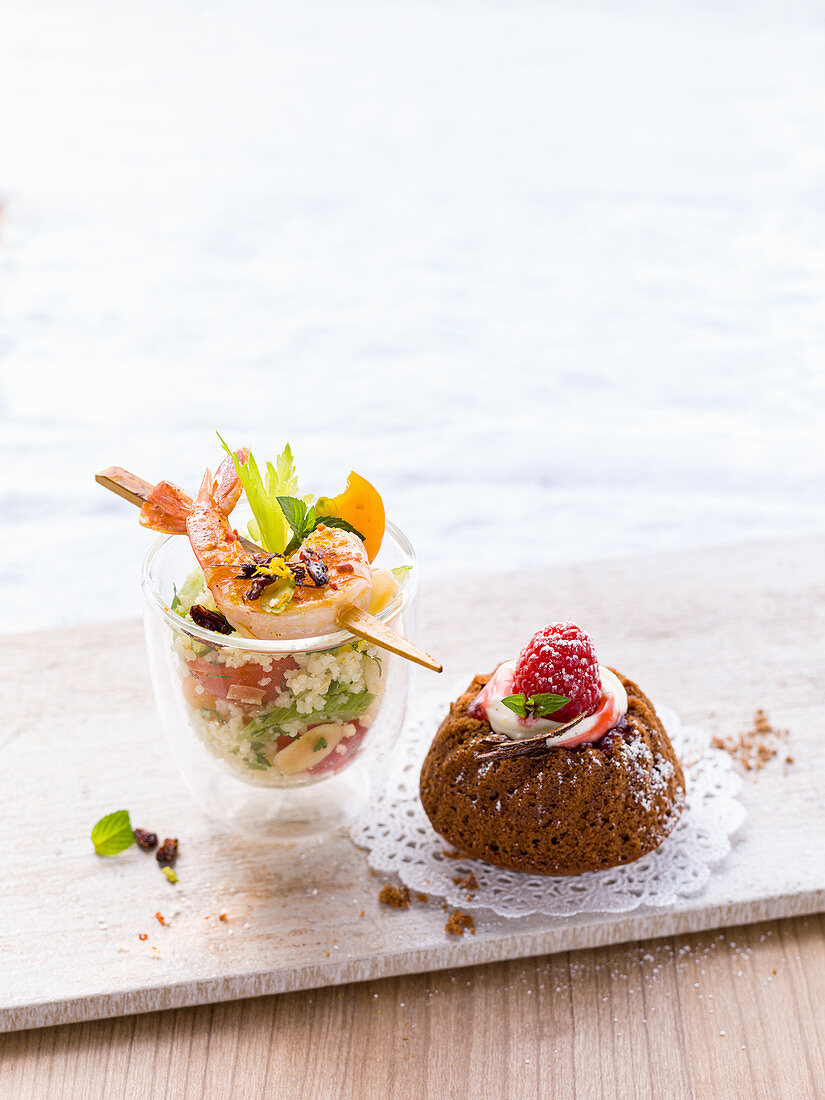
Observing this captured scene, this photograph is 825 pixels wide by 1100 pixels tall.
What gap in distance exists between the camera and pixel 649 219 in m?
4.61

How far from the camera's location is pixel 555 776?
168 cm

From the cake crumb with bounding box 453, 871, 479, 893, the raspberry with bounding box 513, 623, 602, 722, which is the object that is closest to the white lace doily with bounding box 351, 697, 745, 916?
the cake crumb with bounding box 453, 871, 479, 893

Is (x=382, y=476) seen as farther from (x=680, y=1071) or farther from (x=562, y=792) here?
(x=680, y=1071)

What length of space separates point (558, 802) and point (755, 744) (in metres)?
0.52

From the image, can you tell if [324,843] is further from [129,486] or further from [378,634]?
[129,486]

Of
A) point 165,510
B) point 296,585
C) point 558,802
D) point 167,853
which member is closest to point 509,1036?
point 558,802

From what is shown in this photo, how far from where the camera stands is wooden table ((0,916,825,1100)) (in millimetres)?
1553

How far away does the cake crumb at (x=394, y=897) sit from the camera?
1728mm

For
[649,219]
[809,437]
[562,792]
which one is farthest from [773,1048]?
[649,219]

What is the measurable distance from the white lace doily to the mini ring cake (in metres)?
0.05

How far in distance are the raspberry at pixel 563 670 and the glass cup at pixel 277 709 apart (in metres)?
0.21

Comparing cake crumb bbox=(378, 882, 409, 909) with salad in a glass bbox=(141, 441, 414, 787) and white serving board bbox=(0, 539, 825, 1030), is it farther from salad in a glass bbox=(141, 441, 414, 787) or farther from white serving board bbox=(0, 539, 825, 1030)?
salad in a glass bbox=(141, 441, 414, 787)

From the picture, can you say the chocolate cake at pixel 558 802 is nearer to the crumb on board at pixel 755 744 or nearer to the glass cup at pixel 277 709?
the glass cup at pixel 277 709

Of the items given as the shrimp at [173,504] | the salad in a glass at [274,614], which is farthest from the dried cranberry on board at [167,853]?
the shrimp at [173,504]
